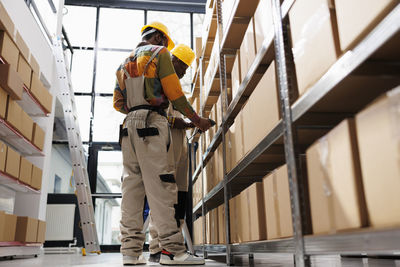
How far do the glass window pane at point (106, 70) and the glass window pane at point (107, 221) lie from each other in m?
2.38

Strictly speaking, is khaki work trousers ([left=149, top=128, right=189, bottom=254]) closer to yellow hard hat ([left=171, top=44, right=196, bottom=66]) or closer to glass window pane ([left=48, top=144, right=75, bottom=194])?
yellow hard hat ([left=171, top=44, right=196, bottom=66])

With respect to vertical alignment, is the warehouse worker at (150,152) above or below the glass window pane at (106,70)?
below

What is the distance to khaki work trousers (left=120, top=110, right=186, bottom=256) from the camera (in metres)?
2.36

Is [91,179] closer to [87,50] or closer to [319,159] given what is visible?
[87,50]

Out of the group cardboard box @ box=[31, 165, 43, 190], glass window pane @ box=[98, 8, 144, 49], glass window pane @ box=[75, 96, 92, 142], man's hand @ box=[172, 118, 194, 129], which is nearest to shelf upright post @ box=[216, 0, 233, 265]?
man's hand @ box=[172, 118, 194, 129]

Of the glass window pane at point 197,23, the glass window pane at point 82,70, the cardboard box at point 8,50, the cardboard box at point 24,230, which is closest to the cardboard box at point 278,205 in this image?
the cardboard box at point 8,50

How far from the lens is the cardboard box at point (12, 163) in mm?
3597

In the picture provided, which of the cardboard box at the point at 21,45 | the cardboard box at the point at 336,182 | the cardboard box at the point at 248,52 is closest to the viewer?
the cardboard box at the point at 336,182

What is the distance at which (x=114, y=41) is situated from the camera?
8.22 metres

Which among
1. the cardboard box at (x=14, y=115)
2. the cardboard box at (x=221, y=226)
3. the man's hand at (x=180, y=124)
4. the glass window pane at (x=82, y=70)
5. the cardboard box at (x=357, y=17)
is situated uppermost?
the glass window pane at (x=82, y=70)

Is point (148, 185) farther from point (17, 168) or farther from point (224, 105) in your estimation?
point (17, 168)

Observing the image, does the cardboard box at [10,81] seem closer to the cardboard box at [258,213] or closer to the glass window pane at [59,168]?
the cardboard box at [258,213]

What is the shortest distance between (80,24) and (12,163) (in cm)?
531

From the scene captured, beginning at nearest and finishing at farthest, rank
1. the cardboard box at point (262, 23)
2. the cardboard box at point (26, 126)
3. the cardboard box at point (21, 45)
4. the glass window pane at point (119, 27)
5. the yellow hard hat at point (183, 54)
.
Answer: the cardboard box at point (262, 23), the yellow hard hat at point (183, 54), the cardboard box at point (21, 45), the cardboard box at point (26, 126), the glass window pane at point (119, 27)
